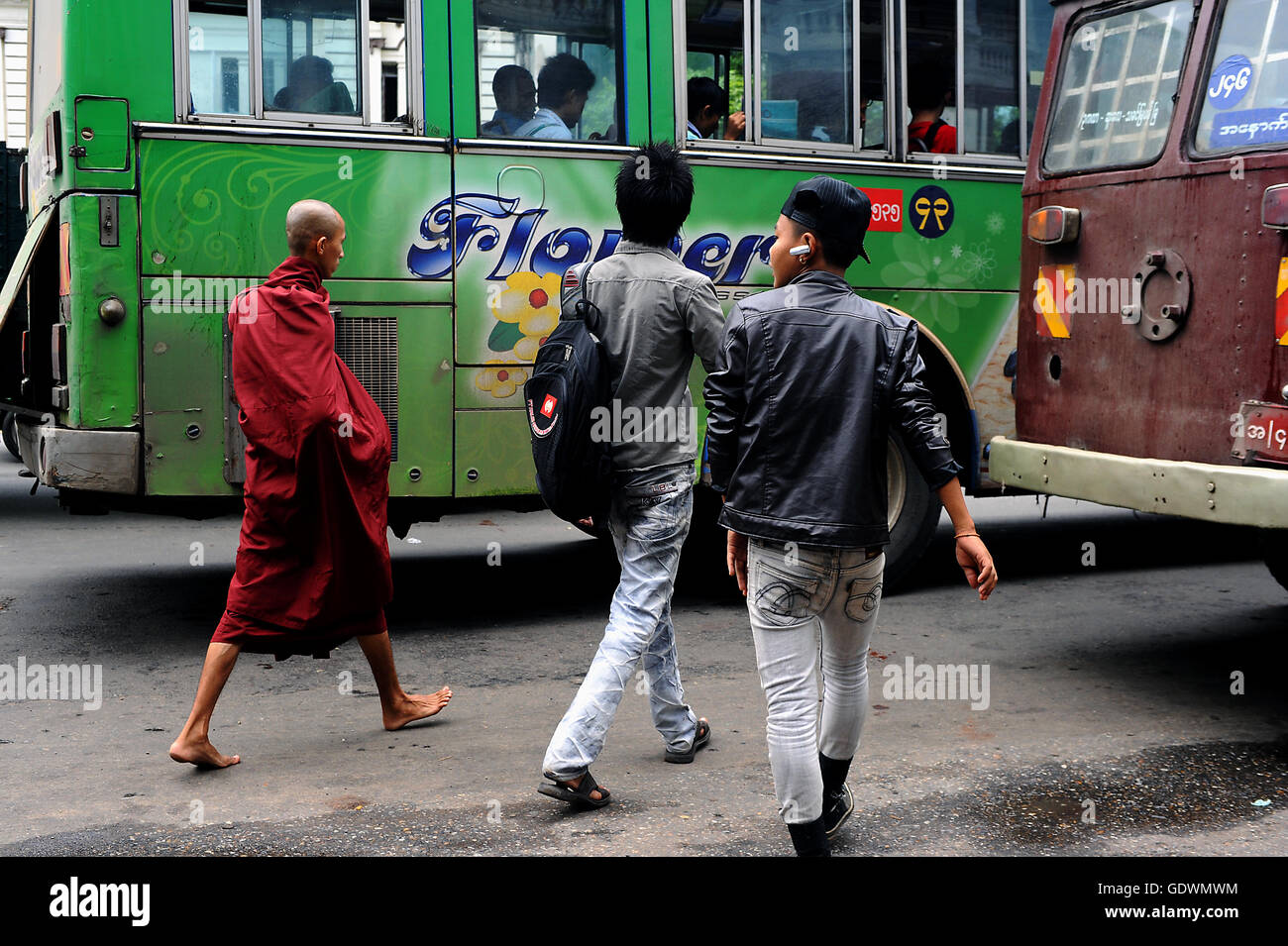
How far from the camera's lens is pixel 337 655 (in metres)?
6.14

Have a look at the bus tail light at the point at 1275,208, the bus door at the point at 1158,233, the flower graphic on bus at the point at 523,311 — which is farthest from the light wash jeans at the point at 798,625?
the flower graphic on bus at the point at 523,311

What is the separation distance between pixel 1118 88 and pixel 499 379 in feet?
Answer: 9.59

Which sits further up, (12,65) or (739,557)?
(12,65)

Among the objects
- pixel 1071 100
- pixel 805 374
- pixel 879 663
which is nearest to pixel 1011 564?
pixel 879 663

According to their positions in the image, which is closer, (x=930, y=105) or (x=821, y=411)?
(x=821, y=411)

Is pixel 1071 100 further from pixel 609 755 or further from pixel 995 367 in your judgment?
pixel 609 755

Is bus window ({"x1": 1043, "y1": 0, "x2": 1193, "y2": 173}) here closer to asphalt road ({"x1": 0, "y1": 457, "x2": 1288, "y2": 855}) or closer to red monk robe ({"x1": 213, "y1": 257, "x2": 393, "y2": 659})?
asphalt road ({"x1": 0, "y1": 457, "x2": 1288, "y2": 855})

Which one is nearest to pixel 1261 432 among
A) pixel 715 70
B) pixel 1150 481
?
pixel 1150 481

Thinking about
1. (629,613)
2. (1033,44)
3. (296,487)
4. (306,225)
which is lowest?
(629,613)

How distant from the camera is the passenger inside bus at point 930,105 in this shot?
22.8 feet

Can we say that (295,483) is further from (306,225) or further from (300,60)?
(300,60)

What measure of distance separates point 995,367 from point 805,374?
4.02 meters

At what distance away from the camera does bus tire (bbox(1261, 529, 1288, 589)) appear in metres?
6.41

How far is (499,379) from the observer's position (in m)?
6.27
